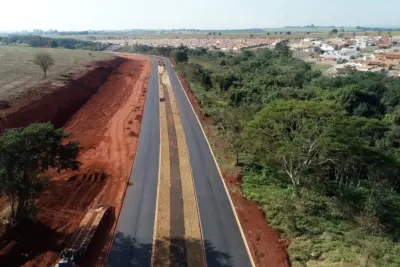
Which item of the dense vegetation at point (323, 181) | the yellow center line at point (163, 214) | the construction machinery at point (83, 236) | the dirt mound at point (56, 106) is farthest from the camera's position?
the dirt mound at point (56, 106)

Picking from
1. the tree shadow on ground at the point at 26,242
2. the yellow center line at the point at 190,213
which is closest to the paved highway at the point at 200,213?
the yellow center line at the point at 190,213

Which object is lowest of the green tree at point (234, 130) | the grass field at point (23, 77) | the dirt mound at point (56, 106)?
the green tree at point (234, 130)

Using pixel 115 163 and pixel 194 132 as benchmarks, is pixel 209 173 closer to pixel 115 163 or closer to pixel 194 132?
pixel 115 163

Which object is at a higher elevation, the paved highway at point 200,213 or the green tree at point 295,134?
the green tree at point 295,134

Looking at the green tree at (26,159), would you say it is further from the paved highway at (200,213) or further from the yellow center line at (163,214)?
the yellow center line at (163,214)

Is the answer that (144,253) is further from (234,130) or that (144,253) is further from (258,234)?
(234,130)

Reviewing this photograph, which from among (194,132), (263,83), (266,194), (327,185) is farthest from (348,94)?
(266,194)
